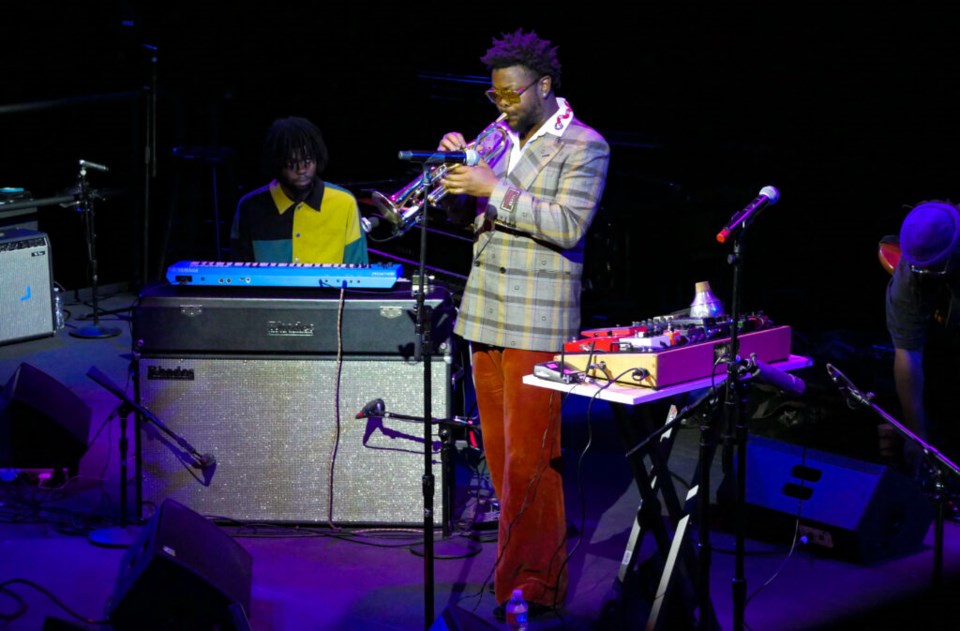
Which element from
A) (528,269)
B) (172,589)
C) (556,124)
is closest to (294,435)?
(172,589)

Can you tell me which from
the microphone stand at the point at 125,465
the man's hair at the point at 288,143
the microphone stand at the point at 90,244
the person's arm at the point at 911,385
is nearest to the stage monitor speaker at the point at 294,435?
the microphone stand at the point at 125,465

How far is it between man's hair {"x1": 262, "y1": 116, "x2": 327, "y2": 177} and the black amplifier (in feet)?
2.53

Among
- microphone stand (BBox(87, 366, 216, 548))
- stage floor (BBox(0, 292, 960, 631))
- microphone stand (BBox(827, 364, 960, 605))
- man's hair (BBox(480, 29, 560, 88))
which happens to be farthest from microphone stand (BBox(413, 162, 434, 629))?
microphone stand (BBox(87, 366, 216, 548))

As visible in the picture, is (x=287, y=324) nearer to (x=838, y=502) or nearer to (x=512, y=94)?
(x=512, y=94)

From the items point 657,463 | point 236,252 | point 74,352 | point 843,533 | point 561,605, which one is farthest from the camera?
point 74,352

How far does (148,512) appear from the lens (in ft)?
16.0

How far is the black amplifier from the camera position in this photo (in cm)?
465

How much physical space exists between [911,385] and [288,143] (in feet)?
9.68

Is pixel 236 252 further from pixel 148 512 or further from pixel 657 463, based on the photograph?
pixel 657 463

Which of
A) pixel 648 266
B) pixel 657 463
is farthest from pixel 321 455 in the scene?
pixel 648 266

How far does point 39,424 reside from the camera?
5074mm

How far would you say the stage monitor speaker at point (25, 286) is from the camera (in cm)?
763

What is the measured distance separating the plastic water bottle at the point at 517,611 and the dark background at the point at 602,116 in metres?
2.95

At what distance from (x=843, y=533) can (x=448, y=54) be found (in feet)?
15.3
